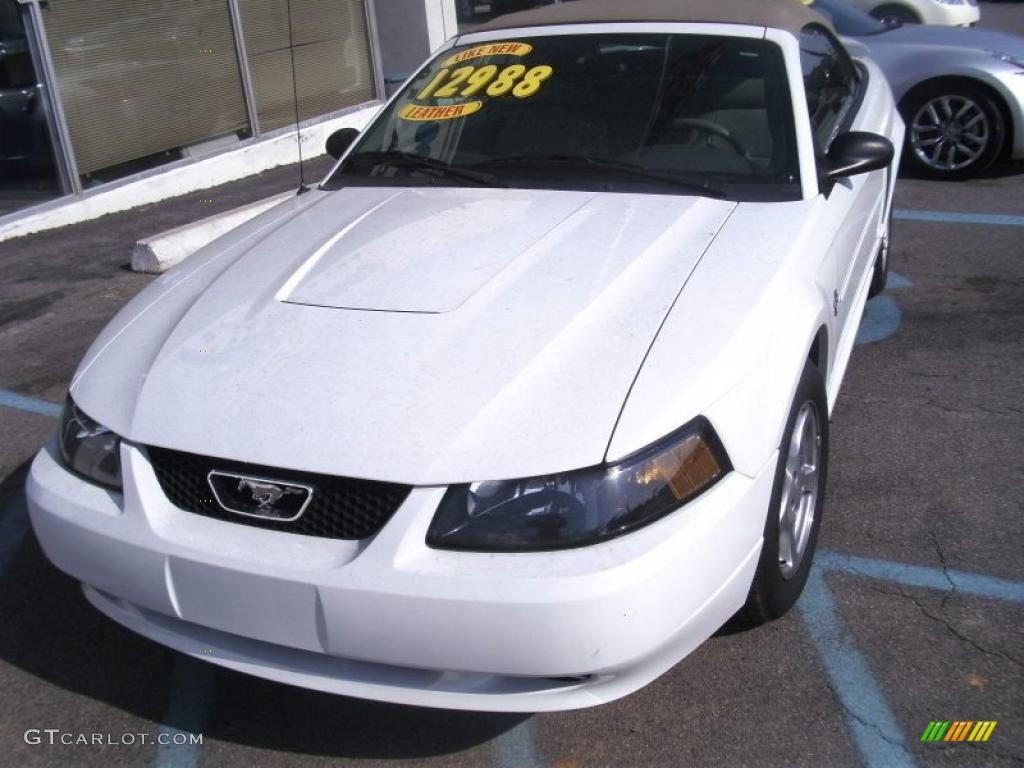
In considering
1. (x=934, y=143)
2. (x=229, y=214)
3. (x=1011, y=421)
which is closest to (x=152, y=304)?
(x=1011, y=421)

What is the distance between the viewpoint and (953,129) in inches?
319

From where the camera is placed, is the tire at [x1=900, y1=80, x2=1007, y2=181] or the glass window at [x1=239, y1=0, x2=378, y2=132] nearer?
the tire at [x1=900, y1=80, x2=1007, y2=181]

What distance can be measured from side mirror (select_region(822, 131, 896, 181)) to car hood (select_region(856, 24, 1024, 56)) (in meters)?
5.14

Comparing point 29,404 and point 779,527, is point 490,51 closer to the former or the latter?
point 779,527

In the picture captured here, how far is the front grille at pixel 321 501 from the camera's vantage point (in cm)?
232

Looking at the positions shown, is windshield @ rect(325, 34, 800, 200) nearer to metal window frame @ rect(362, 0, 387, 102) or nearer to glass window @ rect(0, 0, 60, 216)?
glass window @ rect(0, 0, 60, 216)

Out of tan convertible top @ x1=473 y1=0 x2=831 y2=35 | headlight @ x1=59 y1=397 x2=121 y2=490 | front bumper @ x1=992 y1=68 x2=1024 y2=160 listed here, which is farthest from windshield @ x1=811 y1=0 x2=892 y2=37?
headlight @ x1=59 y1=397 x2=121 y2=490

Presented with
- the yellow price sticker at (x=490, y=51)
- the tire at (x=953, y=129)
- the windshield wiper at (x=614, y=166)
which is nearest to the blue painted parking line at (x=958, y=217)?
the tire at (x=953, y=129)

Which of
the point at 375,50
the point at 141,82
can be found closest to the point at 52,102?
the point at 141,82

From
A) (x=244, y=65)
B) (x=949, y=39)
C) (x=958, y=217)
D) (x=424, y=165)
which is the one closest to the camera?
(x=424, y=165)

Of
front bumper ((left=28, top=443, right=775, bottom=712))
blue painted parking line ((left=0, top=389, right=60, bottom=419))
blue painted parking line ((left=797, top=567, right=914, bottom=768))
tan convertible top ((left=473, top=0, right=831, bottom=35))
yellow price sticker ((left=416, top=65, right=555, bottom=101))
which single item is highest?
tan convertible top ((left=473, top=0, right=831, bottom=35))

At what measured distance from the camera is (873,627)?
3.04m

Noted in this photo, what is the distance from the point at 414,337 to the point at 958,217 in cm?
556

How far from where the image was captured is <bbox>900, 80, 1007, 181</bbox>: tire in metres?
7.95
